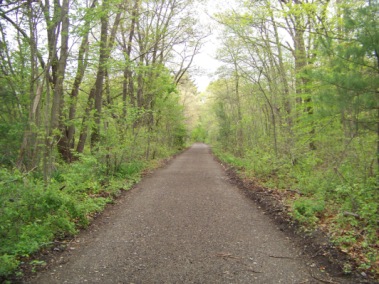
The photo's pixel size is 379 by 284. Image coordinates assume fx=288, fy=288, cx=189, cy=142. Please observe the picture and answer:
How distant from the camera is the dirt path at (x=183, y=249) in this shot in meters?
3.63

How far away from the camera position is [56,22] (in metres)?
6.89

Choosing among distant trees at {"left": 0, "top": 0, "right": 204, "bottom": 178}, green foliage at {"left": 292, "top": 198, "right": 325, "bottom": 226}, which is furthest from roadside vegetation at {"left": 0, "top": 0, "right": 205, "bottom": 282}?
green foliage at {"left": 292, "top": 198, "right": 325, "bottom": 226}

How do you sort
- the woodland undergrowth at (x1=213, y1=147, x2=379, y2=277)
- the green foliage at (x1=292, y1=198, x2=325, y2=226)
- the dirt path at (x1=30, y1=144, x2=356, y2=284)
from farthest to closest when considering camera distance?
1. the green foliage at (x1=292, y1=198, x2=325, y2=226)
2. the woodland undergrowth at (x1=213, y1=147, x2=379, y2=277)
3. the dirt path at (x1=30, y1=144, x2=356, y2=284)

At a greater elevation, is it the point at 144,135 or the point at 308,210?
the point at 144,135

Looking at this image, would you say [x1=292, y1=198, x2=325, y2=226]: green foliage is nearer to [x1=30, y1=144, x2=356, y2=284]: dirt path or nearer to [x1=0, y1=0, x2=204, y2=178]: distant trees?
[x1=30, y1=144, x2=356, y2=284]: dirt path

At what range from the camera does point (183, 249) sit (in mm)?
4508

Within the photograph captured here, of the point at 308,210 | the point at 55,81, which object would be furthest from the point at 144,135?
the point at 308,210

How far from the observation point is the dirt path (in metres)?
3.63

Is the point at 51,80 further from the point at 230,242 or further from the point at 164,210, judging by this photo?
the point at 230,242

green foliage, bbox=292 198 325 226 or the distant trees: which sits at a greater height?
the distant trees

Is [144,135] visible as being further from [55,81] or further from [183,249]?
[183,249]

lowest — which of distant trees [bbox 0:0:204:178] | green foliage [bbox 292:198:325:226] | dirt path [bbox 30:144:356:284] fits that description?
dirt path [bbox 30:144:356:284]

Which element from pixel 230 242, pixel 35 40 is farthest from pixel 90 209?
pixel 35 40

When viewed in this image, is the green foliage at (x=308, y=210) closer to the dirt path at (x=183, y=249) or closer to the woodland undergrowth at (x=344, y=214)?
the woodland undergrowth at (x=344, y=214)
